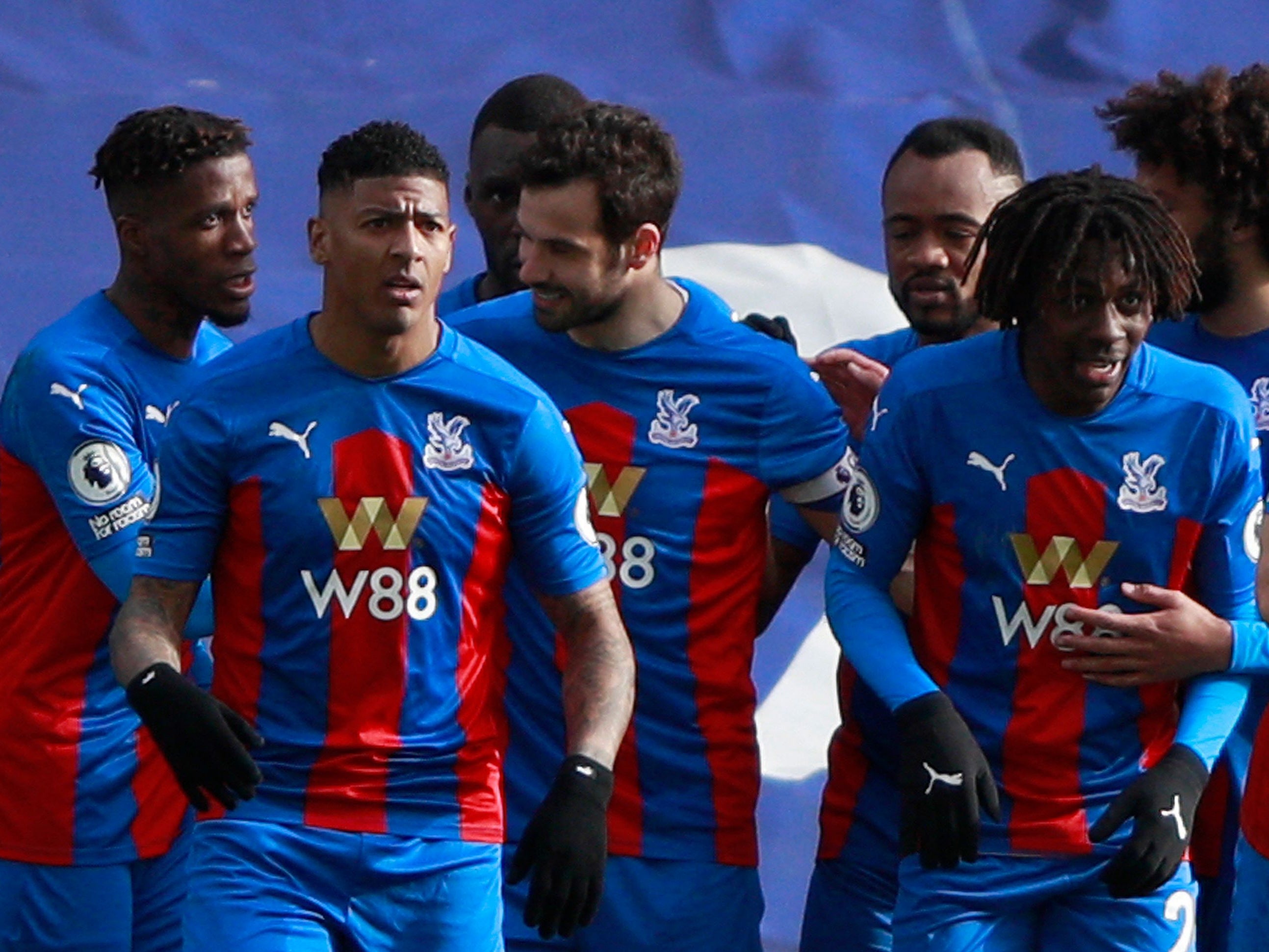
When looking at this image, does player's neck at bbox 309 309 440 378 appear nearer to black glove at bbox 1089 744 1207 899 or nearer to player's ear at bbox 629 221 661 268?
player's ear at bbox 629 221 661 268

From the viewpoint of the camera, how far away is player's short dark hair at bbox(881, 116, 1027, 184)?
517 centimetres

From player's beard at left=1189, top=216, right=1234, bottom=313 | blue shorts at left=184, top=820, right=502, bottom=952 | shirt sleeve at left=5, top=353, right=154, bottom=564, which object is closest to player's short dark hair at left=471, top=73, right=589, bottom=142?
shirt sleeve at left=5, top=353, right=154, bottom=564

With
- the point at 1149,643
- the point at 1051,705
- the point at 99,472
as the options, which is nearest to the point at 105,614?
the point at 99,472

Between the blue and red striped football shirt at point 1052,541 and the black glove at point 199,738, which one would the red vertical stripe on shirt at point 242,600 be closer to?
the black glove at point 199,738

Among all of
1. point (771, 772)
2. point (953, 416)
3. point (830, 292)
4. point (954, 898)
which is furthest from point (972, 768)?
point (830, 292)

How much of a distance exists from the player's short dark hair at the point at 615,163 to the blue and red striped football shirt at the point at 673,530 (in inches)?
10.2

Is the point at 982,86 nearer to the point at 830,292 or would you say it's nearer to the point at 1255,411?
the point at 830,292

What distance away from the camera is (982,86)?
743cm

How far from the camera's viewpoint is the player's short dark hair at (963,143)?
17.0ft

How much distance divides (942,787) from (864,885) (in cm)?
102

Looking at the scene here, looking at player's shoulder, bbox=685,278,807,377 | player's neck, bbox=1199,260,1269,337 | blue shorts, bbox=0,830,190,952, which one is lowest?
blue shorts, bbox=0,830,190,952

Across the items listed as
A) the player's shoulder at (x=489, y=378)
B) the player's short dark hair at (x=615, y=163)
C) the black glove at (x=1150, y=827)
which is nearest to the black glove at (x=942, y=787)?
the black glove at (x=1150, y=827)

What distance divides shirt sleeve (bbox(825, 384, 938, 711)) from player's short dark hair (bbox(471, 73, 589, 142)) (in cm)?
166

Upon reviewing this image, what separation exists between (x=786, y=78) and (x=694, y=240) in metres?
0.61
